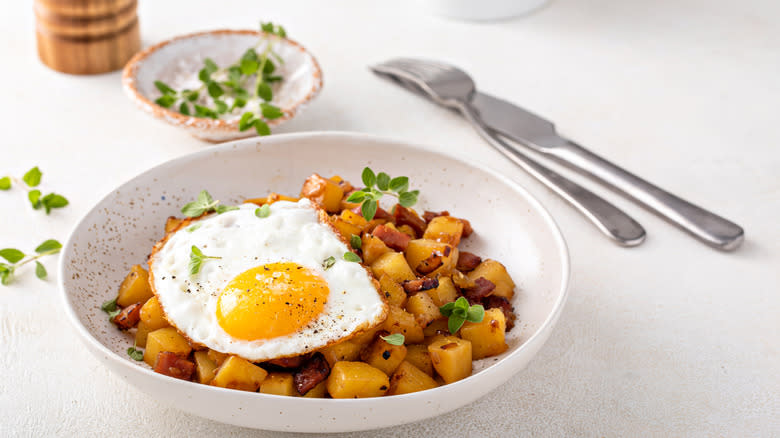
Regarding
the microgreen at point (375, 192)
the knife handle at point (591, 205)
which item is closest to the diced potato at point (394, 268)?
the microgreen at point (375, 192)

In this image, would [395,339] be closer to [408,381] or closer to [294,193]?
[408,381]

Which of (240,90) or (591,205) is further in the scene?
(240,90)

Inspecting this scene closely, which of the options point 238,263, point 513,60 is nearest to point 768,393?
point 238,263

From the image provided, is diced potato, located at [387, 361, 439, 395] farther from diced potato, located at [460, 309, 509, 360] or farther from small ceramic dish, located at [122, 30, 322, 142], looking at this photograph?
small ceramic dish, located at [122, 30, 322, 142]

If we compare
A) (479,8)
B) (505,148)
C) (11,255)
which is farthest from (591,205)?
(11,255)

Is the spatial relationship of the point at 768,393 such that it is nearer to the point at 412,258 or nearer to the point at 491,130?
the point at 412,258
